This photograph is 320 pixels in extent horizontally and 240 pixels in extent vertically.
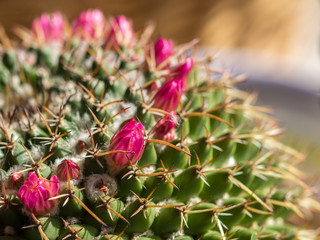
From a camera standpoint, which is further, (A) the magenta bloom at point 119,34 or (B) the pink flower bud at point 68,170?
(A) the magenta bloom at point 119,34

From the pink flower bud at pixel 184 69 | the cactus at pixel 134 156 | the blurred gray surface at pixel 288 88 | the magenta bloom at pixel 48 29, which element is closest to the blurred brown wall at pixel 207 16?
the blurred gray surface at pixel 288 88

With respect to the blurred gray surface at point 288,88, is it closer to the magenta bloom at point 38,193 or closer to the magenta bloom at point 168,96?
the magenta bloom at point 168,96

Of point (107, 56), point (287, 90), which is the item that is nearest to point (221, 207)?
point (107, 56)

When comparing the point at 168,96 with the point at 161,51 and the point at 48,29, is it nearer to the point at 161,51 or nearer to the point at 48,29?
the point at 161,51

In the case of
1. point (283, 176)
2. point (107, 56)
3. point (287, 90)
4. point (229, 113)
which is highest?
point (107, 56)

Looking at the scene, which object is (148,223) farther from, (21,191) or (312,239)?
(312,239)

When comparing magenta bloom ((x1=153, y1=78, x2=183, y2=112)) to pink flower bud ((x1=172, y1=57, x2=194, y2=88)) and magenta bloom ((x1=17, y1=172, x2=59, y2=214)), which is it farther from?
magenta bloom ((x1=17, y1=172, x2=59, y2=214))

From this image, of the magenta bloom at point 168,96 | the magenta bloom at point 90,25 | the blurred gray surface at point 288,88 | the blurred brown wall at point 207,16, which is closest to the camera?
the magenta bloom at point 168,96
